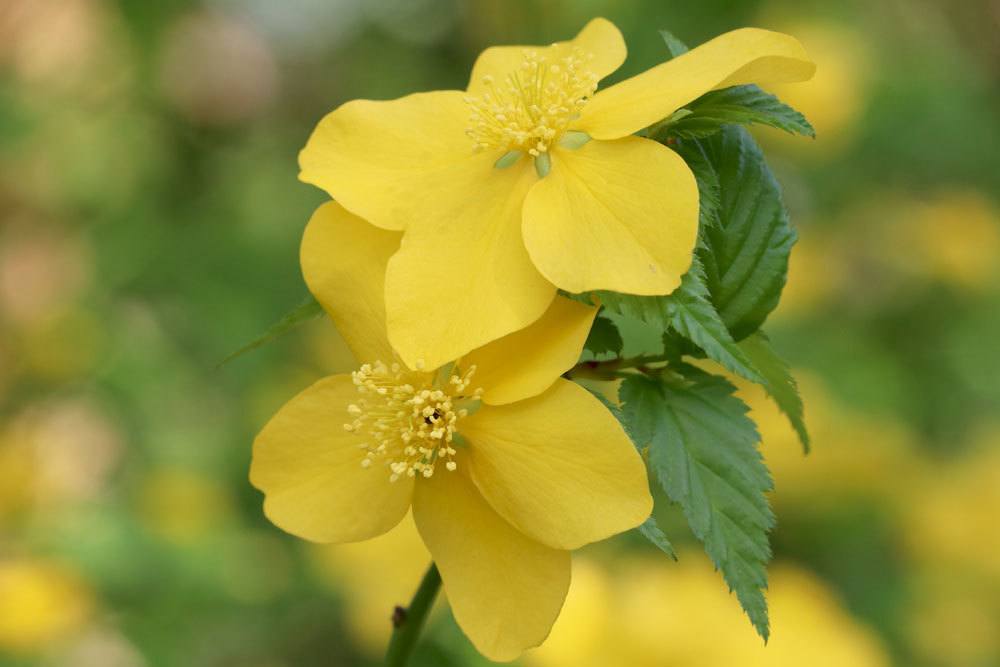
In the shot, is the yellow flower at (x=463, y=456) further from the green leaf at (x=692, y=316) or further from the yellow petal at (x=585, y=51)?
the yellow petal at (x=585, y=51)

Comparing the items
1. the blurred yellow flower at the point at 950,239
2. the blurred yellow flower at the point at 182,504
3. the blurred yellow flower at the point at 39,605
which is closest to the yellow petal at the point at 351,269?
the blurred yellow flower at the point at 39,605

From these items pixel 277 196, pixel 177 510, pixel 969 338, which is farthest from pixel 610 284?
pixel 277 196

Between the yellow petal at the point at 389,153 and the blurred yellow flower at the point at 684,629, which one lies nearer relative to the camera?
the yellow petal at the point at 389,153

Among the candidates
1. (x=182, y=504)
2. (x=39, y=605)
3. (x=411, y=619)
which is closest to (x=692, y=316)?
(x=411, y=619)

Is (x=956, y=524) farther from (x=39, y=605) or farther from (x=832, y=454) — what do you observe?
(x=39, y=605)

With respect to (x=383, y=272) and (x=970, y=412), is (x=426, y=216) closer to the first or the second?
(x=383, y=272)

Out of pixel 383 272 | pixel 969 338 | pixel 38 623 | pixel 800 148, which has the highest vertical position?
pixel 383 272

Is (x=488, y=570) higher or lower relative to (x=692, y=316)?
lower
